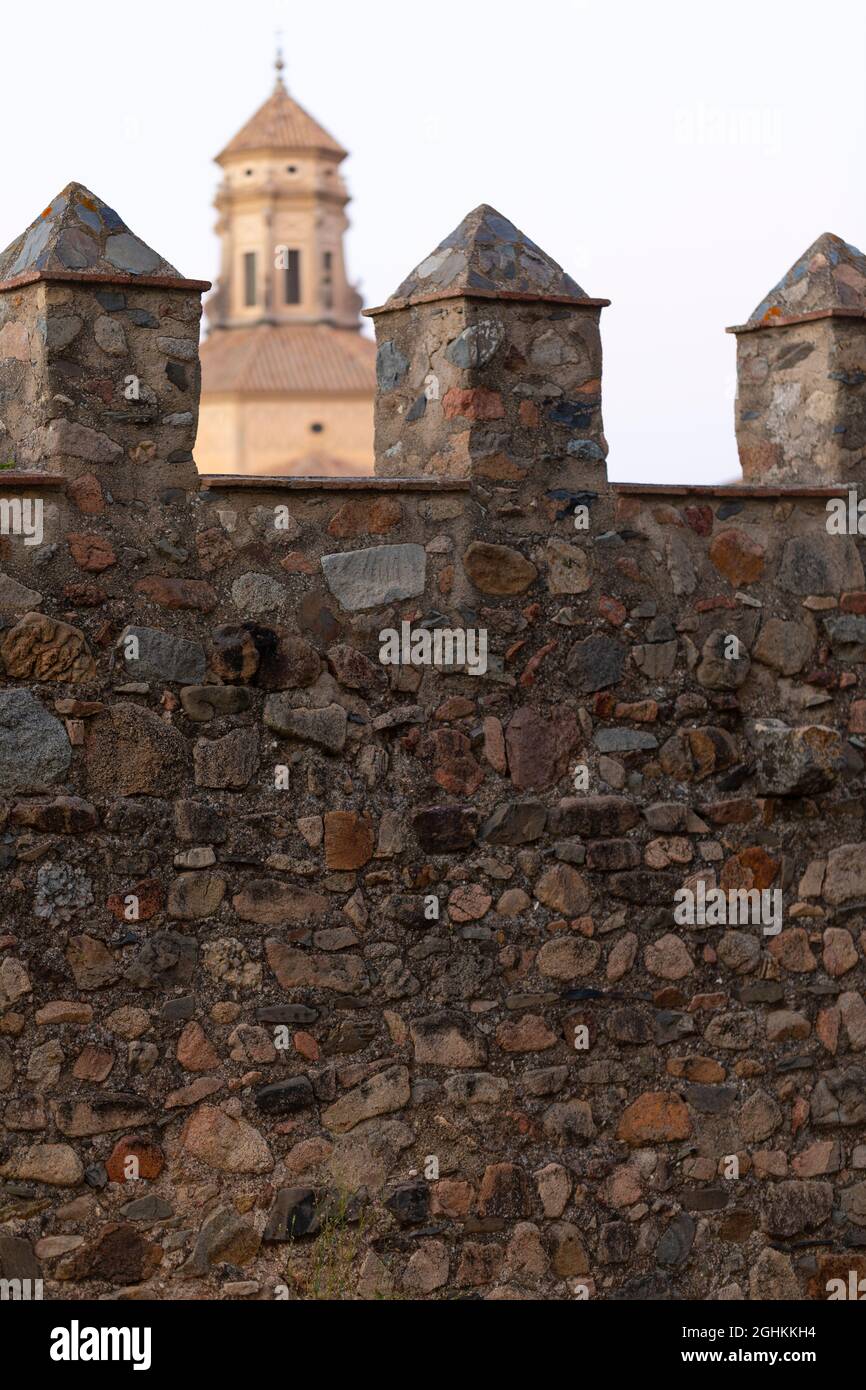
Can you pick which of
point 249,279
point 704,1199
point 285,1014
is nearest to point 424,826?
point 285,1014

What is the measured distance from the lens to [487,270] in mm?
7281

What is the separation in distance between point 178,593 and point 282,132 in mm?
52576

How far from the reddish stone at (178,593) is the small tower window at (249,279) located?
52.9 m

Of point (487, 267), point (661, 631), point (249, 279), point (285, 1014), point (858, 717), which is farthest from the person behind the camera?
point (249, 279)

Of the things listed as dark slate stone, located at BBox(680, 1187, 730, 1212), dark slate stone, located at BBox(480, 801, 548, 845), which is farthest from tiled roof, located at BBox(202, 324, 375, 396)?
dark slate stone, located at BBox(680, 1187, 730, 1212)

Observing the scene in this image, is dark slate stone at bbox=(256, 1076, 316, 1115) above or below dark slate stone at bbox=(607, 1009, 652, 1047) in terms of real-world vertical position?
below

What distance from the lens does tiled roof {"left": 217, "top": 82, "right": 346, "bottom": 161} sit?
57250 millimetres

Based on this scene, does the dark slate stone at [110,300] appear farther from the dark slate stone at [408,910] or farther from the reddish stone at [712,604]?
the reddish stone at [712,604]

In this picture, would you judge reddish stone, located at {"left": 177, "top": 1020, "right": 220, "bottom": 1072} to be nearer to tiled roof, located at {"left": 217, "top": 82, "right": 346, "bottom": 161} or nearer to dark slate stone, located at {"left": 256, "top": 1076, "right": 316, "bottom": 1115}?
dark slate stone, located at {"left": 256, "top": 1076, "right": 316, "bottom": 1115}

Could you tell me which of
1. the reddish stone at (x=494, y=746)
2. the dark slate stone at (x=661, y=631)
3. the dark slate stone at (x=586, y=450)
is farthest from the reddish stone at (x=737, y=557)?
the reddish stone at (x=494, y=746)

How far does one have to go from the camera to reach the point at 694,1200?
734 cm

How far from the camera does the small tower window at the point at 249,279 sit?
5853cm

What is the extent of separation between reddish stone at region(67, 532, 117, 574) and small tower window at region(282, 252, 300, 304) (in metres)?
51.6

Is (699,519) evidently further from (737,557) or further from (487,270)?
(487,270)
